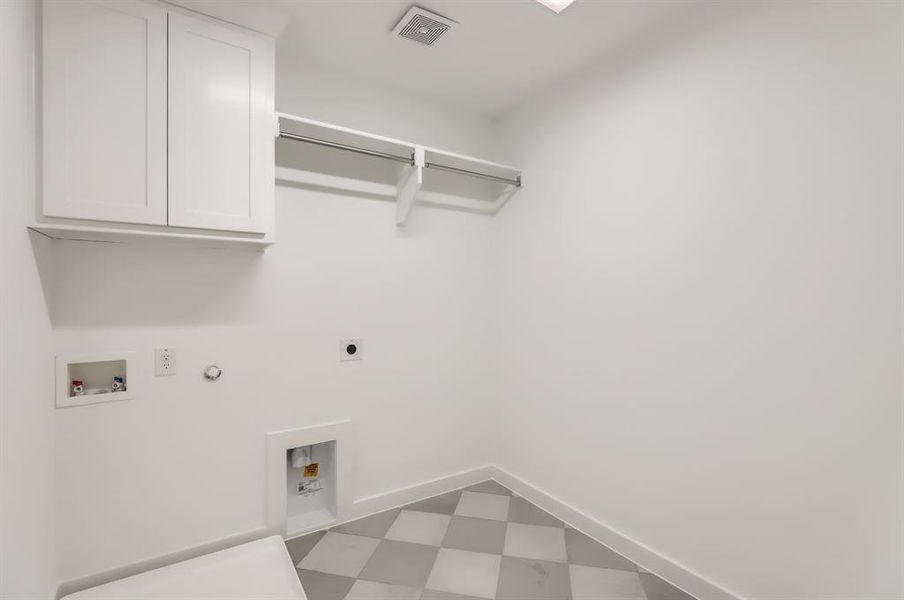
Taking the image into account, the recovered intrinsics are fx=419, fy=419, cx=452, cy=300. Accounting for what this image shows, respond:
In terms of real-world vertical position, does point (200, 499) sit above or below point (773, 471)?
below

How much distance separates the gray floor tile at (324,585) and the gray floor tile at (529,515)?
98cm

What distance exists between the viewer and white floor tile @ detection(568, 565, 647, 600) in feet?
5.98

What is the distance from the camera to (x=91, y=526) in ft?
5.81

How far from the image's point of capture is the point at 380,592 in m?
1.85

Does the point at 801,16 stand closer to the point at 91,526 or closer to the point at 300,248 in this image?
the point at 300,248

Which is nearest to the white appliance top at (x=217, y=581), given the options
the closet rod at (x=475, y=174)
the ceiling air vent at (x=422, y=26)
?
the closet rod at (x=475, y=174)

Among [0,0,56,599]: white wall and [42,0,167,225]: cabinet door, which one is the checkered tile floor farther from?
[42,0,167,225]: cabinet door

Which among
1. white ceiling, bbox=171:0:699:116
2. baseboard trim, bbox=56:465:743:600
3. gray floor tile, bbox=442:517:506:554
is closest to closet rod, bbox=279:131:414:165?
white ceiling, bbox=171:0:699:116

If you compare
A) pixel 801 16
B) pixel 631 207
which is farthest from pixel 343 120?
pixel 801 16

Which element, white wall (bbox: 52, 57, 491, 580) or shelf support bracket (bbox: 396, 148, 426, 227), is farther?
shelf support bracket (bbox: 396, 148, 426, 227)

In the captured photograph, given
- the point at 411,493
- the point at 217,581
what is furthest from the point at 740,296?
the point at 217,581

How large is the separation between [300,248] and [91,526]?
59.2 inches

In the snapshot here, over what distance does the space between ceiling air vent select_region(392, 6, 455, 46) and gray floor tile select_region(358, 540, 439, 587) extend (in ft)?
8.38

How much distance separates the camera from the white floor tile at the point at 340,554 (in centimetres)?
200
